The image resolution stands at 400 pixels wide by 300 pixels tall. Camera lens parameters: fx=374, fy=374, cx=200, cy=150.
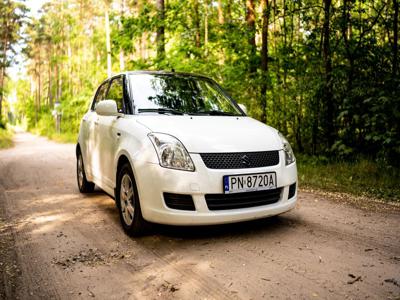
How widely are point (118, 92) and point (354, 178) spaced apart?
172 inches

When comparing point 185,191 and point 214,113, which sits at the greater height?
point 214,113

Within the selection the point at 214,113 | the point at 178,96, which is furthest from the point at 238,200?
the point at 178,96

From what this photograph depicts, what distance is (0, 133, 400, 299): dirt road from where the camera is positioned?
8.48ft

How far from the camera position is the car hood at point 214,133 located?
3.43 metres

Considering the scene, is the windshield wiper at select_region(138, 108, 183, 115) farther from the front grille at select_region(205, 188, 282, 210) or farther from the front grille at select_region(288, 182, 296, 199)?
the front grille at select_region(288, 182, 296, 199)

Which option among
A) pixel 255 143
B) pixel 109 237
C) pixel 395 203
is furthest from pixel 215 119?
pixel 395 203

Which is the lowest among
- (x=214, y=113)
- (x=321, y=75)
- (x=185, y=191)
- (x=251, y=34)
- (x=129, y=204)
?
(x=129, y=204)

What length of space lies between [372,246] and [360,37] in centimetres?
549

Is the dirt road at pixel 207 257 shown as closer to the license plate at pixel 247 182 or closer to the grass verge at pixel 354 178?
the license plate at pixel 247 182

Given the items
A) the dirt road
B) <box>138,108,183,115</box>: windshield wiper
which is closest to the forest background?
the dirt road

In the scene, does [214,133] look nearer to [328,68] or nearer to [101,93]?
[101,93]

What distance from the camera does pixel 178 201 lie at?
336 cm

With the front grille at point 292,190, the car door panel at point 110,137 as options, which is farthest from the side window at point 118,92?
the front grille at point 292,190

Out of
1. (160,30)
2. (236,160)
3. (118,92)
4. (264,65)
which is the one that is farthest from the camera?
(160,30)
